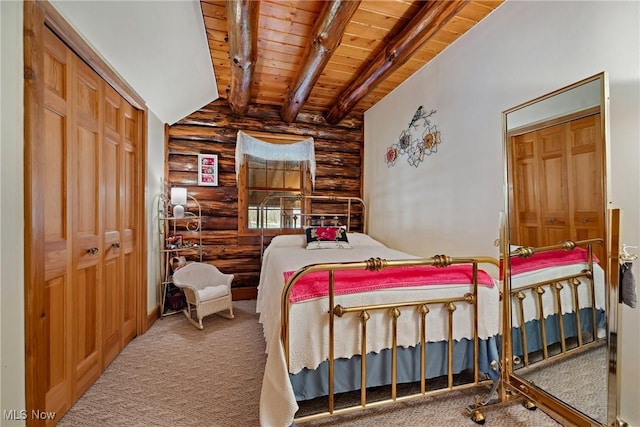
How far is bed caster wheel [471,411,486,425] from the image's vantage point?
1.49 m

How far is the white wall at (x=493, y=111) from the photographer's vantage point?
1402 mm

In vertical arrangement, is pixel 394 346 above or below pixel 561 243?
below

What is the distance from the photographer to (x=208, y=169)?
11.9 feet

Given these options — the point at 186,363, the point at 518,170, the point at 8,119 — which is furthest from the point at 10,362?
the point at 518,170

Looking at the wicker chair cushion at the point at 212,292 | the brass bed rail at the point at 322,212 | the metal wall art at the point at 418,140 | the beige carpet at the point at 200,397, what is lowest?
the beige carpet at the point at 200,397

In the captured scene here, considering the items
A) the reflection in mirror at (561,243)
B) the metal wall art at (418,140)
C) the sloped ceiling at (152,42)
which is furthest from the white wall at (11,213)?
the metal wall art at (418,140)

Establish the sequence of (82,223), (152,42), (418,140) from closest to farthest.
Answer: (82,223) < (152,42) < (418,140)

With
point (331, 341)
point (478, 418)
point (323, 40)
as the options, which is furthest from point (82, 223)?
point (478, 418)

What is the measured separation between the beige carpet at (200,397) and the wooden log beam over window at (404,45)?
8.65 ft

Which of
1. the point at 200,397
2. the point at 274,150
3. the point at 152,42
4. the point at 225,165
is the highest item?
the point at 152,42

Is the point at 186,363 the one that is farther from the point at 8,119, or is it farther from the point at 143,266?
the point at 8,119

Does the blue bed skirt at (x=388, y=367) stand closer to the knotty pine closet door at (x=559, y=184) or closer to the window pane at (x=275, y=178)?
the knotty pine closet door at (x=559, y=184)

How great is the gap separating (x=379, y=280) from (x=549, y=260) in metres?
0.95

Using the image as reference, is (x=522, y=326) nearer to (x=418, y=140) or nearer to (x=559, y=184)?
(x=559, y=184)
